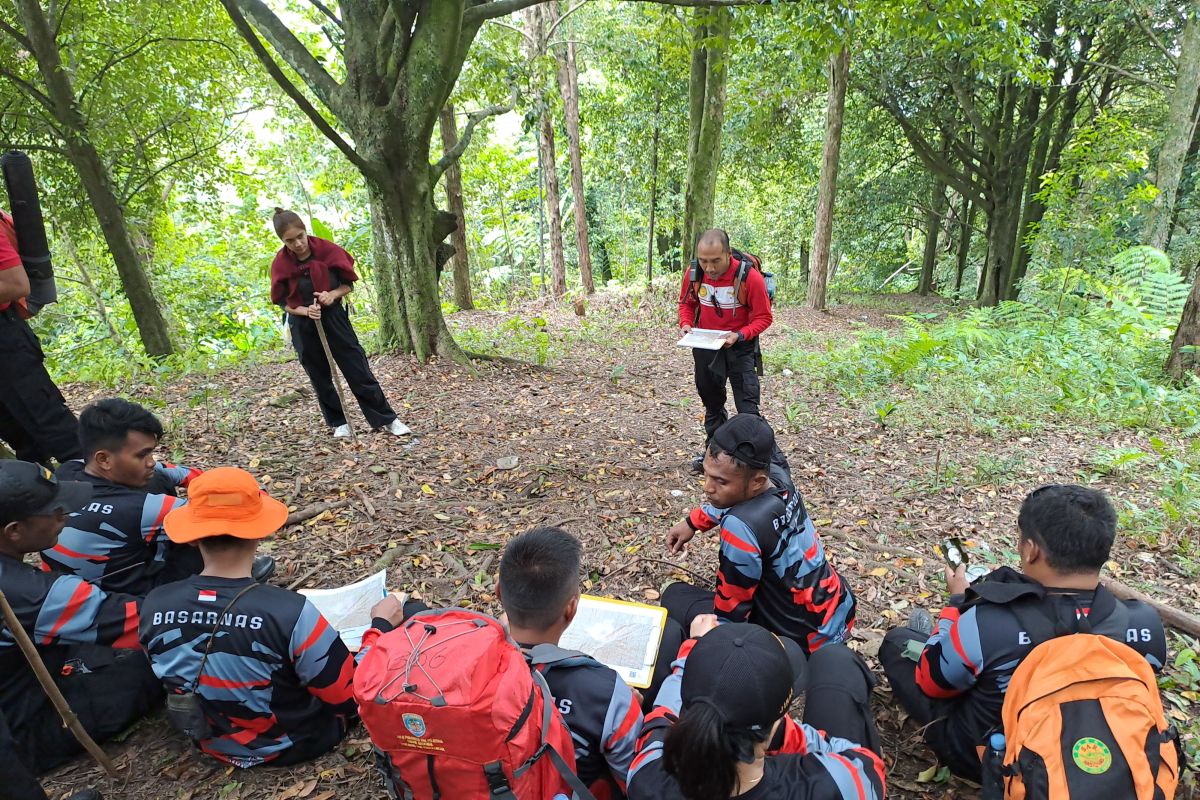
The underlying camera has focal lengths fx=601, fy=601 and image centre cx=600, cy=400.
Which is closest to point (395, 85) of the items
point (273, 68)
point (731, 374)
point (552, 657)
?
point (273, 68)

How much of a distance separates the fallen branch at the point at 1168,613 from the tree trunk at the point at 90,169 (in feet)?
36.8

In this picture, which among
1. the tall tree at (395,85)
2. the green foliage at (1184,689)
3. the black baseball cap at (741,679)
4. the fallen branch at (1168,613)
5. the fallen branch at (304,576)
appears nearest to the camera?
the black baseball cap at (741,679)

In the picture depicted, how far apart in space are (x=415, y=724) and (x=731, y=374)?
408 cm

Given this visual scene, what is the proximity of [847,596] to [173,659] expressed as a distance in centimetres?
280

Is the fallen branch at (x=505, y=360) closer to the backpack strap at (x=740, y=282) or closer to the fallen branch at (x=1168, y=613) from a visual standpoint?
the backpack strap at (x=740, y=282)

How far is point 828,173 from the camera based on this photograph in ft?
42.8

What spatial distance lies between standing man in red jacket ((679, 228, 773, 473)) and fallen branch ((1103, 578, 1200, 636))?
8.49ft

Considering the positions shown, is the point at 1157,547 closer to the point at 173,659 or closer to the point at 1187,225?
the point at 173,659

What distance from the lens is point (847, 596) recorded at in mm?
2848

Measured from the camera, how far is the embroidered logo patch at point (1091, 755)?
1.64 metres

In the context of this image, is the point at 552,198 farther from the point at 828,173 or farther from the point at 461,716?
the point at 461,716

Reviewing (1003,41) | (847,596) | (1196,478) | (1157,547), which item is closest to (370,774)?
(847,596)

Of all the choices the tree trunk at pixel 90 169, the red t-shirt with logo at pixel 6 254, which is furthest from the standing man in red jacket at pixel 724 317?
the tree trunk at pixel 90 169

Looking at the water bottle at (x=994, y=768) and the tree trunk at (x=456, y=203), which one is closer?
the water bottle at (x=994, y=768)
